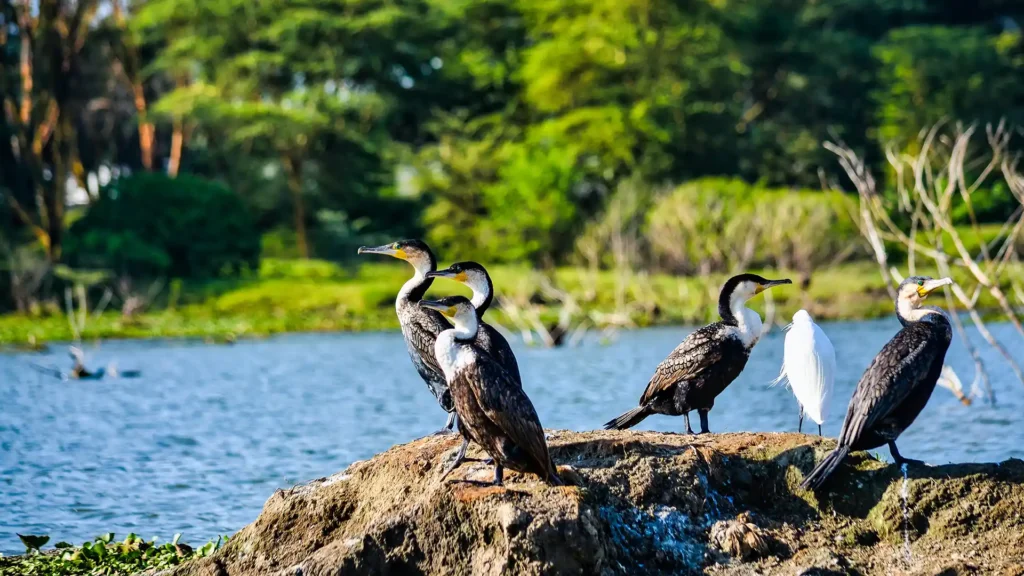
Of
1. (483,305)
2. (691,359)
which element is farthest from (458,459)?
(691,359)

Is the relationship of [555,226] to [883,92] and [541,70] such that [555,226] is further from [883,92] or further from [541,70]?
[883,92]

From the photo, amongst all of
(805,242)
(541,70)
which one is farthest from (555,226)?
(805,242)

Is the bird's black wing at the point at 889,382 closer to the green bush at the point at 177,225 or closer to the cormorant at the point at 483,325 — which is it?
the cormorant at the point at 483,325

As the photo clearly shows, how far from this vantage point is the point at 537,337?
3222 cm

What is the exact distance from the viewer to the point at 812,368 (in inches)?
320

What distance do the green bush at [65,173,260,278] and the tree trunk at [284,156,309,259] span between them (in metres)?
6.51

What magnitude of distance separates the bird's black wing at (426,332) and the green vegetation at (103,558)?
1.79 m

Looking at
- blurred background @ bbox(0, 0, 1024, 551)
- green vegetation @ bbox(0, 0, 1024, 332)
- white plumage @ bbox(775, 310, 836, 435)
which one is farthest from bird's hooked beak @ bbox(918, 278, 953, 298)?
green vegetation @ bbox(0, 0, 1024, 332)

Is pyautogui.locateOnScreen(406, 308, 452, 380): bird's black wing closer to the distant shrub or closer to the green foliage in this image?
the distant shrub

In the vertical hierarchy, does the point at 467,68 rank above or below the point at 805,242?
above

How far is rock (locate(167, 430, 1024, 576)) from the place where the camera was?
6.80m

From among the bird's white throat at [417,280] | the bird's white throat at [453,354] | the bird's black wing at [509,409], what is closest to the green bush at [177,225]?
the bird's white throat at [417,280]

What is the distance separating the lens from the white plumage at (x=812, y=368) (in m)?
8.10

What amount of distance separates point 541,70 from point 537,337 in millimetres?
21639
